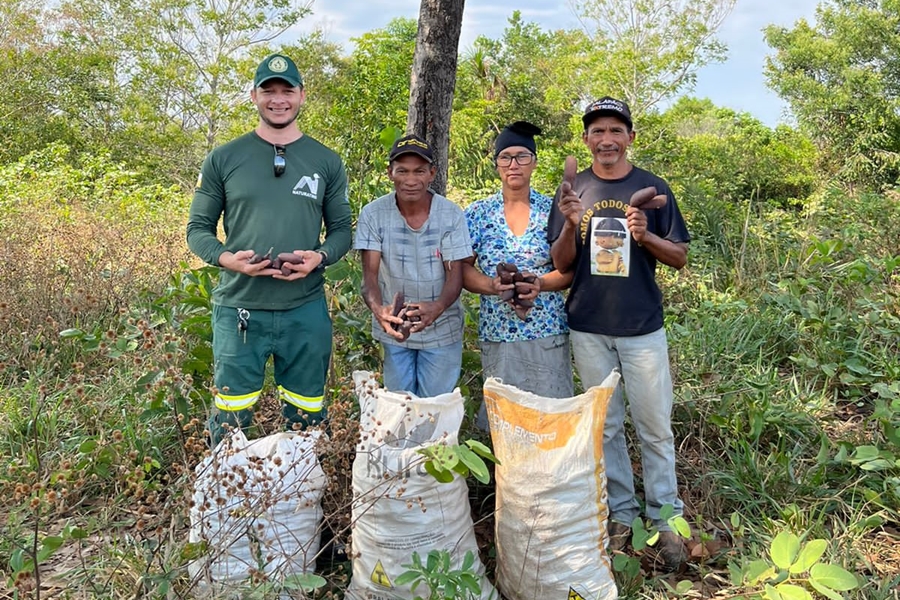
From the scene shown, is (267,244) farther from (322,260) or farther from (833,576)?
(833,576)

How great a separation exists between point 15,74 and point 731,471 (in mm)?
15458

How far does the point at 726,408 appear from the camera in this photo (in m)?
3.19

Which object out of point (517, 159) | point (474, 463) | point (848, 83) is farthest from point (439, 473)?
point (848, 83)

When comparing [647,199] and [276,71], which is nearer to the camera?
[647,199]

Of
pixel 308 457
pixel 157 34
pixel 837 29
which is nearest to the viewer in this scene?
pixel 308 457

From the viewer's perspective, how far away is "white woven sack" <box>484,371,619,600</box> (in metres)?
2.10

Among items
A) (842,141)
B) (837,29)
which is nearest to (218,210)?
(842,141)

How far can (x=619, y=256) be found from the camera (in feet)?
7.73

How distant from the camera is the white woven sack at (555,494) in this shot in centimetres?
210

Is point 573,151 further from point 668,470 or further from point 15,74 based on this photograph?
point 15,74

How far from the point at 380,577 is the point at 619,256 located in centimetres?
134

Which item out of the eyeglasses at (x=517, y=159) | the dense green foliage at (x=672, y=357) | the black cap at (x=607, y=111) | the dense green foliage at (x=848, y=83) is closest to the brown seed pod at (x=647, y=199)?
the black cap at (x=607, y=111)

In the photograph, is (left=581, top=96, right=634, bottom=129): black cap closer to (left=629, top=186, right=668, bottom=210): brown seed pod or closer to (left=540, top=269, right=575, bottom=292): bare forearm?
(left=629, top=186, right=668, bottom=210): brown seed pod

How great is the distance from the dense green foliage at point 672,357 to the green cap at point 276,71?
28.4 inches
